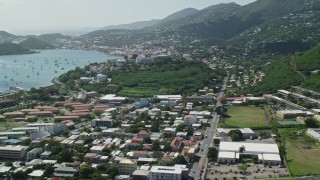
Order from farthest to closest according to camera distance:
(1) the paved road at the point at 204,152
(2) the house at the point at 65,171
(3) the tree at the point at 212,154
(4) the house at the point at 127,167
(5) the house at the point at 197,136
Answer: (5) the house at the point at 197,136 < (3) the tree at the point at 212,154 < (4) the house at the point at 127,167 < (1) the paved road at the point at 204,152 < (2) the house at the point at 65,171

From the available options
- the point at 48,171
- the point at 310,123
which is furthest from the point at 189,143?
the point at 310,123

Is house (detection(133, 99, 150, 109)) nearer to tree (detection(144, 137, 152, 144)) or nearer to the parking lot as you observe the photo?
tree (detection(144, 137, 152, 144))

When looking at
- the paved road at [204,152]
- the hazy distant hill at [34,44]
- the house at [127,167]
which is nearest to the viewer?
the paved road at [204,152]

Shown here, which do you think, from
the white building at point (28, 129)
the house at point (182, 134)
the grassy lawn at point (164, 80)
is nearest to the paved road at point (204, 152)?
the house at point (182, 134)

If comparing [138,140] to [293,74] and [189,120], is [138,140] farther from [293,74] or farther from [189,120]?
[293,74]

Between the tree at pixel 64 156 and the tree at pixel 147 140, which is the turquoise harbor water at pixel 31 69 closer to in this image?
the tree at pixel 147 140

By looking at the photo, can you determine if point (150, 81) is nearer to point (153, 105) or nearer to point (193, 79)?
point (193, 79)
